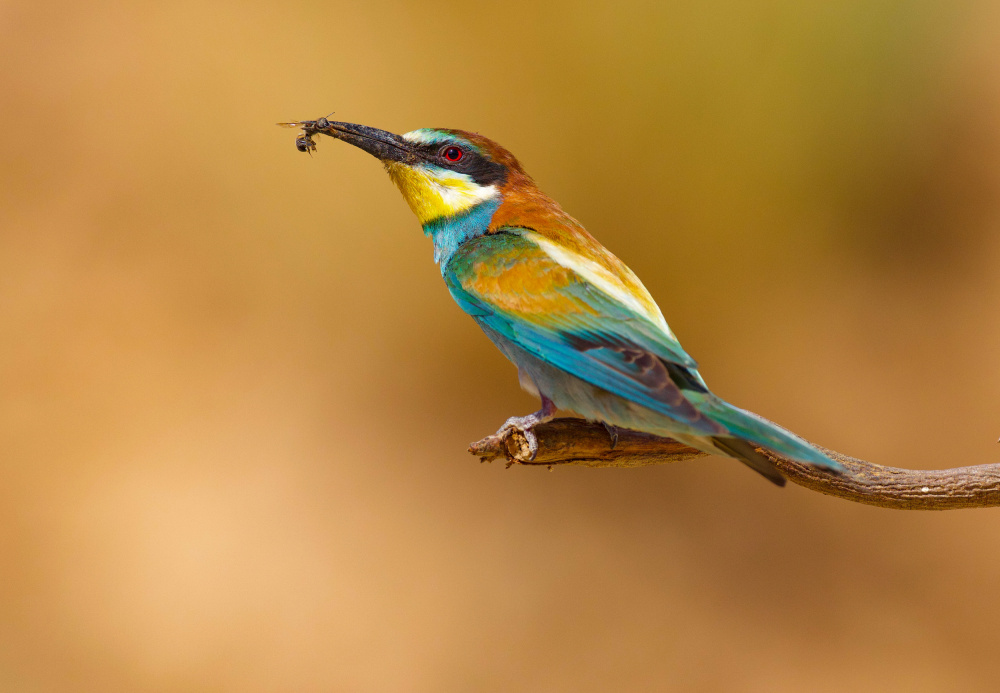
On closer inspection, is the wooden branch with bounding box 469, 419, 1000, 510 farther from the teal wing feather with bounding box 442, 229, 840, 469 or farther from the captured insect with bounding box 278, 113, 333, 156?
the captured insect with bounding box 278, 113, 333, 156

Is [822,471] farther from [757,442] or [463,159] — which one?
[463,159]

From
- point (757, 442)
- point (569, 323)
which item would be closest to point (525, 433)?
point (569, 323)

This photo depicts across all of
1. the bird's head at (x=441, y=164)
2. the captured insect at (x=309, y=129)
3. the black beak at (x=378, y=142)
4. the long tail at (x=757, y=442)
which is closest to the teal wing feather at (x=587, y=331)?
the long tail at (x=757, y=442)

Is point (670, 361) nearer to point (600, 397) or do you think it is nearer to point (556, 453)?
point (600, 397)

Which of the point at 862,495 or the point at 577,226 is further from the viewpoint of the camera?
the point at 577,226

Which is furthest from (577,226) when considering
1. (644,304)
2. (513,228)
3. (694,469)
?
(694,469)

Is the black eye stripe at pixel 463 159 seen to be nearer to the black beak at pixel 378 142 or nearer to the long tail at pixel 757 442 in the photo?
the black beak at pixel 378 142
